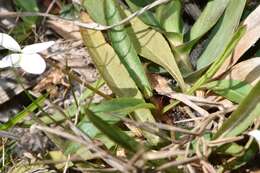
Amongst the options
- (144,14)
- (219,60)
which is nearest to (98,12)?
(144,14)

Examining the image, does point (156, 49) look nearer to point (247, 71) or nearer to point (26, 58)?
point (247, 71)

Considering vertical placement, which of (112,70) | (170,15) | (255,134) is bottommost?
(255,134)

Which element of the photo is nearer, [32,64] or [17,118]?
[32,64]

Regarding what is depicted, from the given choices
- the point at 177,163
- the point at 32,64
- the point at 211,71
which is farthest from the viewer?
the point at 211,71

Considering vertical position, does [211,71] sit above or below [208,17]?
below

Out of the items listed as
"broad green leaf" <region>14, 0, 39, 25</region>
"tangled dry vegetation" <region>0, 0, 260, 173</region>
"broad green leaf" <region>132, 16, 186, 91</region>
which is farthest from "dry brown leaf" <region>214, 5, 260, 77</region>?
"broad green leaf" <region>14, 0, 39, 25</region>

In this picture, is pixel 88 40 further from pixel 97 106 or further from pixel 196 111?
pixel 196 111

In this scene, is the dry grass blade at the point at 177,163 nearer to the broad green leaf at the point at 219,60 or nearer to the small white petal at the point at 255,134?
the small white petal at the point at 255,134
